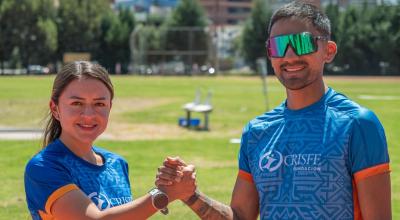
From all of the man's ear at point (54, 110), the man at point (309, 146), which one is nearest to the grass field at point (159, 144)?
the man's ear at point (54, 110)

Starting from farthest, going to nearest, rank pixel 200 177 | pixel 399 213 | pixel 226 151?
pixel 226 151
pixel 200 177
pixel 399 213

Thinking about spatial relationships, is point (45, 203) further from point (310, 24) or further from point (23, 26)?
point (23, 26)

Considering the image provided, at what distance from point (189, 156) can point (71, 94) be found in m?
10.9

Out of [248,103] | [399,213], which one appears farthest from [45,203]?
[248,103]

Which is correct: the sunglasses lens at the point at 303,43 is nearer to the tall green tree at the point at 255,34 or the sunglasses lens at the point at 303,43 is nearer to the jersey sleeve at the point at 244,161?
the jersey sleeve at the point at 244,161

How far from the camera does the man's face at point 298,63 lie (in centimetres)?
306

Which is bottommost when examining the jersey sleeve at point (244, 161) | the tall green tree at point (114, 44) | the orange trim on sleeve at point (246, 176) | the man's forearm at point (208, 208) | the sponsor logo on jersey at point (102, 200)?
the tall green tree at point (114, 44)

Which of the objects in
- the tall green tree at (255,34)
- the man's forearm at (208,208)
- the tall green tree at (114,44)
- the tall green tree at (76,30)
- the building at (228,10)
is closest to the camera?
the man's forearm at (208,208)

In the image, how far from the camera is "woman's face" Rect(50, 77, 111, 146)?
10.3 feet

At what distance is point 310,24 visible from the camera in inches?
123

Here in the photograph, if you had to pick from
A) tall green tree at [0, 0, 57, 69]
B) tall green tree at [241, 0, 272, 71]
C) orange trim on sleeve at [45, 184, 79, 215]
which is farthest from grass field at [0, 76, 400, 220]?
tall green tree at [241, 0, 272, 71]

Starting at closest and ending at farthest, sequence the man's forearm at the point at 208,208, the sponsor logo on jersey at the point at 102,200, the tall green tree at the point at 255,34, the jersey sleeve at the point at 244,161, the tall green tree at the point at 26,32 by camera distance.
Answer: the sponsor logo on jersey at the point at 102,200
the jersey sleeve at the point at 244,161
the man's forearm at the point at 208,208
the tall green tree at the point at 26,32
the tall green tree at the point at 255,34

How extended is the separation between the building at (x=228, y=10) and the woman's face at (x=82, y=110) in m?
167

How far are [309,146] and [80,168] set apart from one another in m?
0.99
